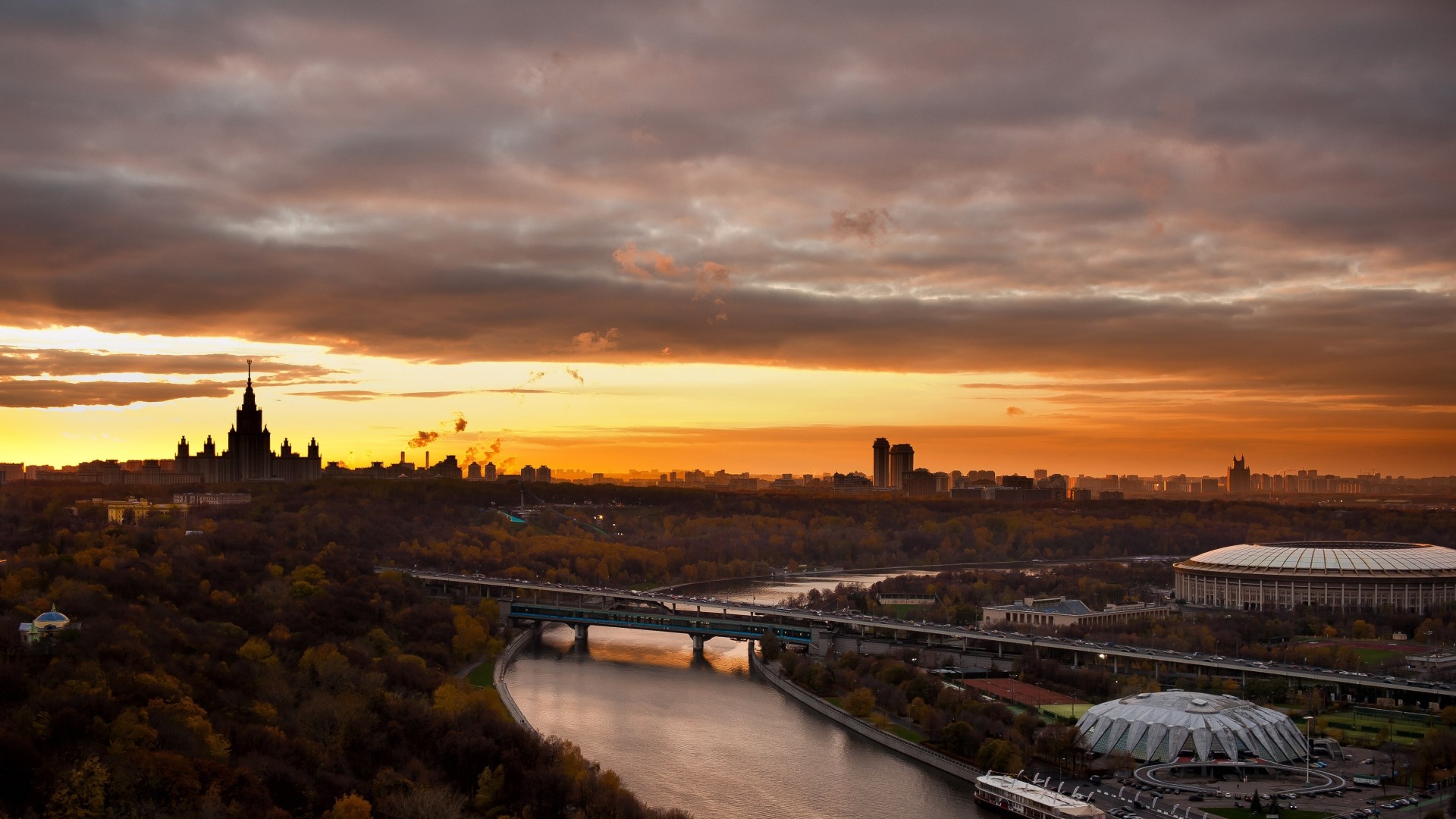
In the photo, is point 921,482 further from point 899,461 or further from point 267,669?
point 267,669

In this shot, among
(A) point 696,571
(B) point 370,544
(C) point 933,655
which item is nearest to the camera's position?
(C) point 933,655

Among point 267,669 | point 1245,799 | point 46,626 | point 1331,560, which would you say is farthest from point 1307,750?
point 1331,560

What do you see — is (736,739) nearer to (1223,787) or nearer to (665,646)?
(1223,787)

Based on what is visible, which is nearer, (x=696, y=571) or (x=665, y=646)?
(x=665, y=646)

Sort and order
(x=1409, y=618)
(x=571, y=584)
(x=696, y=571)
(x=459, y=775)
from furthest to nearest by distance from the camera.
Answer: (x=696, y=571), (x=571, y=584), (x=1409, y=618), (x=459, y=775)

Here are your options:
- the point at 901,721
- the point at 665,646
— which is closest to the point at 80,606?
the point at 901,721

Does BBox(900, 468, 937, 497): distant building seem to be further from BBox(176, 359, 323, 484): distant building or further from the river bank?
the river bank
